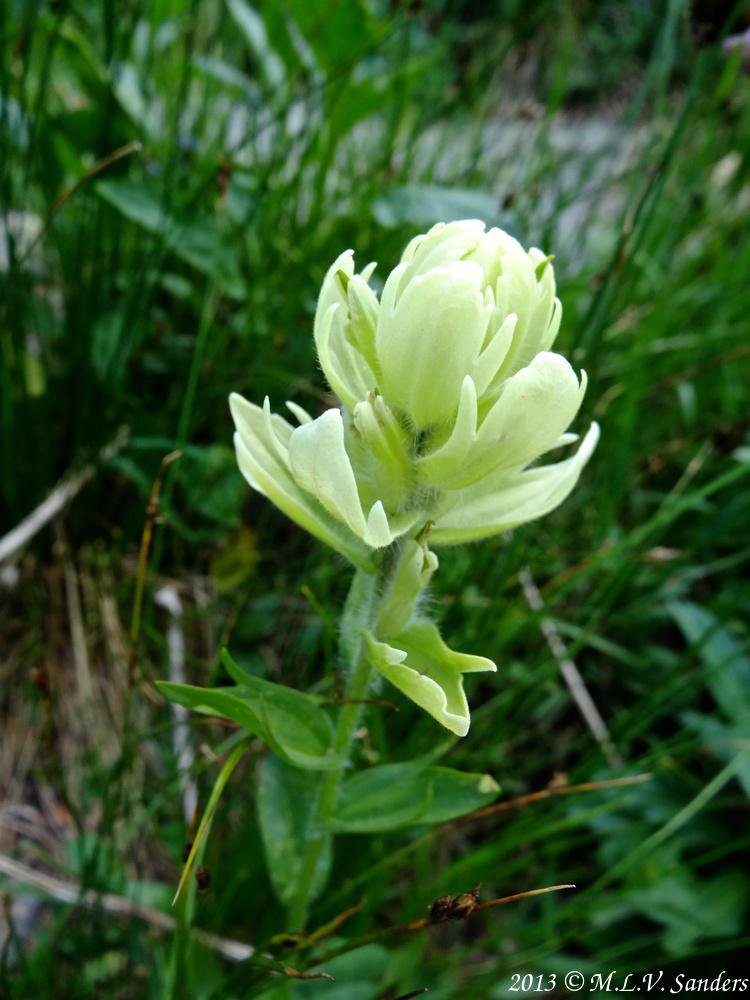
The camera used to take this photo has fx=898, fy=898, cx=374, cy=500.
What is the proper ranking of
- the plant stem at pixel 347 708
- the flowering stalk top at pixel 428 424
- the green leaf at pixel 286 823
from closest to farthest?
the flowering stalk top at pixel 428 424 → the plant stem at pixel 347 708 → the green leaf at pixel 286 823

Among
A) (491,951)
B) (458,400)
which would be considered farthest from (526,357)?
(491,951)

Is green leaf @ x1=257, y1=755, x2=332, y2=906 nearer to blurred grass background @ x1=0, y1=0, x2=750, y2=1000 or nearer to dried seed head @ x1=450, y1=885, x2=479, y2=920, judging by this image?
blurred grass background @ x1=0, y1=0, x2=750, y2=1000

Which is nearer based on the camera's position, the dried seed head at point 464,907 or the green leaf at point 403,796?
the dried seed head at point 464,907

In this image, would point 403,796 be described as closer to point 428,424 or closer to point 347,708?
point 347,708

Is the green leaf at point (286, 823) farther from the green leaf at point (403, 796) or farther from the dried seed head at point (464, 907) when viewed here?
the dried seed head at point (464, 907)

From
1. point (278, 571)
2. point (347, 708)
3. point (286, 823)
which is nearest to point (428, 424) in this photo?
point (347, 708)

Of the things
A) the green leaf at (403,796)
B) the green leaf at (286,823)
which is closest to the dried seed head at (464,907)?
the green leaf at (403,796)

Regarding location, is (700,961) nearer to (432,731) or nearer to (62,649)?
(432,731)
